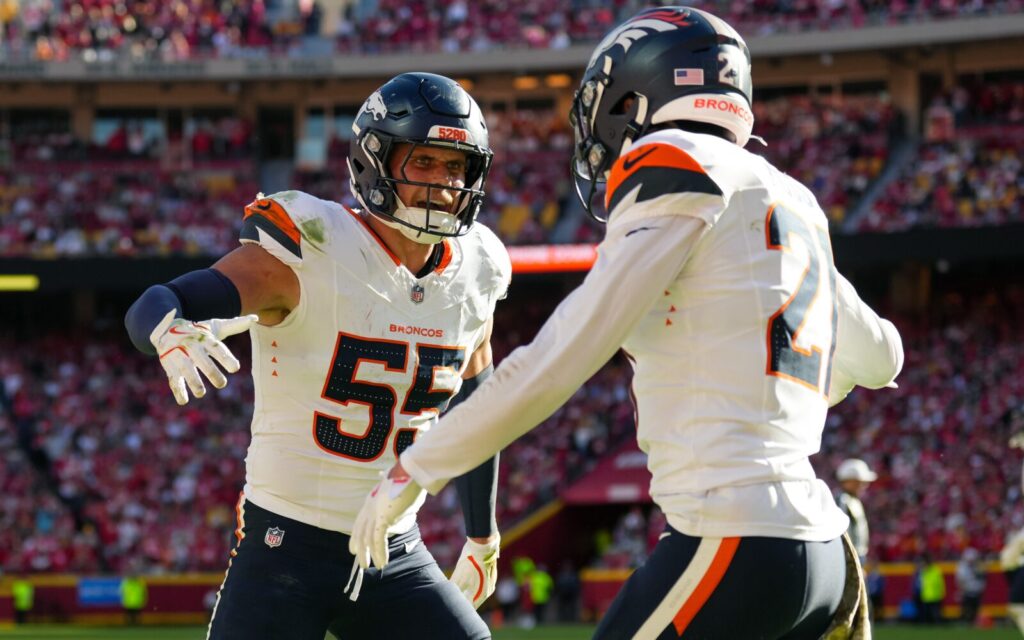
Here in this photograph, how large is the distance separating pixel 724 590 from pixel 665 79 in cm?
107

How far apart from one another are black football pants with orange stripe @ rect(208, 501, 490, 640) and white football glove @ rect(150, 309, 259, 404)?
0.67 meters

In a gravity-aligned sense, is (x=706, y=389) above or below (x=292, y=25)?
above

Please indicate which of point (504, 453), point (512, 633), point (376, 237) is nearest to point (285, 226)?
point (376, 237)

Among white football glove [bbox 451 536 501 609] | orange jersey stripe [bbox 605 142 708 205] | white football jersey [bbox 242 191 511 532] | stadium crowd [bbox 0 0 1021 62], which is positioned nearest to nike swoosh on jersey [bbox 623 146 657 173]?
orange jersey stripe [bbox 605 142 708 205]

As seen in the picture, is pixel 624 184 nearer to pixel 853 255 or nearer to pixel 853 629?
pixel 853 629

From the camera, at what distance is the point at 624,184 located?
290cm

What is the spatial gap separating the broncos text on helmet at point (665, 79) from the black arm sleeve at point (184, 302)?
3.81ft


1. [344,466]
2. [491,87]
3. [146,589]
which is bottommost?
[146,589]

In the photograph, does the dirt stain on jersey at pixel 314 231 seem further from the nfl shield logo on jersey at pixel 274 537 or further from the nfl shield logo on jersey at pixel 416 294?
the nfl shield logo on jersey at pixel 274 537

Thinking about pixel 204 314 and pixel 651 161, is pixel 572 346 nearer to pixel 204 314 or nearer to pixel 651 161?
pixel 651 161

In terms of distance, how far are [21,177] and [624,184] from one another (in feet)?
86.4

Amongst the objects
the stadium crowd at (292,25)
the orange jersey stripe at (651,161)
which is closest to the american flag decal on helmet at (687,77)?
the orange jersey stripe at (651,161)

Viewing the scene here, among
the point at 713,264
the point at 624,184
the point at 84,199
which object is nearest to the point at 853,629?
the point at 713,264

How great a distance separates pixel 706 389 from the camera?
290 cm
